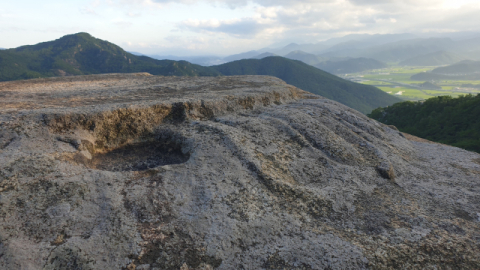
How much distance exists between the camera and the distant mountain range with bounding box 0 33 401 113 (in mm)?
91806

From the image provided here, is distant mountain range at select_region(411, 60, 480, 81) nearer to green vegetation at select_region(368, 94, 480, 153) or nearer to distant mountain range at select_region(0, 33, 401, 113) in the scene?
distant mountain range at select_region(0, 33, 401, 113)

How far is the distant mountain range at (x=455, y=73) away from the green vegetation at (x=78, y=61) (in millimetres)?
138795

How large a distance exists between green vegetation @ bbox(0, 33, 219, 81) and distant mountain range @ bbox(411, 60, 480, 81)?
138795mm

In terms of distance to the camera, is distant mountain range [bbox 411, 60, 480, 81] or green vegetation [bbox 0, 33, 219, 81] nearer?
green vegetation [bbox 0, 33, 219, 81]

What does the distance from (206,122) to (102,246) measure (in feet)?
18.7

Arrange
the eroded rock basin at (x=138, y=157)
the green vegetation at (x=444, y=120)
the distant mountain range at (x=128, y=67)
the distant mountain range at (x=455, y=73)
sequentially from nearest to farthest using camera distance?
the eroded rock basin at (x=138, y=157), the green vegetation at (x=444, y=120), the distant mountain range at (x=128, y=67), the distant mountain range at (x=455, y=73)

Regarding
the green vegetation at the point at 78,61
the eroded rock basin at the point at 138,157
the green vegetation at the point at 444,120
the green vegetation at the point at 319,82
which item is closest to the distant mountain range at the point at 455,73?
the green vegetation at the point at 319,82

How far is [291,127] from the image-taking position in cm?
1005

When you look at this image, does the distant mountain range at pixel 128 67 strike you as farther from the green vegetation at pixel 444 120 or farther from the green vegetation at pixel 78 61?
the green vegetation at pixel 444 120

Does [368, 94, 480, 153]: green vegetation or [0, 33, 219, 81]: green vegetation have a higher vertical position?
[0, 33, 219, 81]: green vegetation

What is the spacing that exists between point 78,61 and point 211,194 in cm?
13840

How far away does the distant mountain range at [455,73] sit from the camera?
14775cm

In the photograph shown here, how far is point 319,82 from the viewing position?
105 meters

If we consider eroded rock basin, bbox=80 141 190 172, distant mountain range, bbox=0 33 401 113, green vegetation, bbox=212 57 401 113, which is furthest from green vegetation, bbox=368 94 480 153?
distant mountain range, bbox=0 33 401 113
